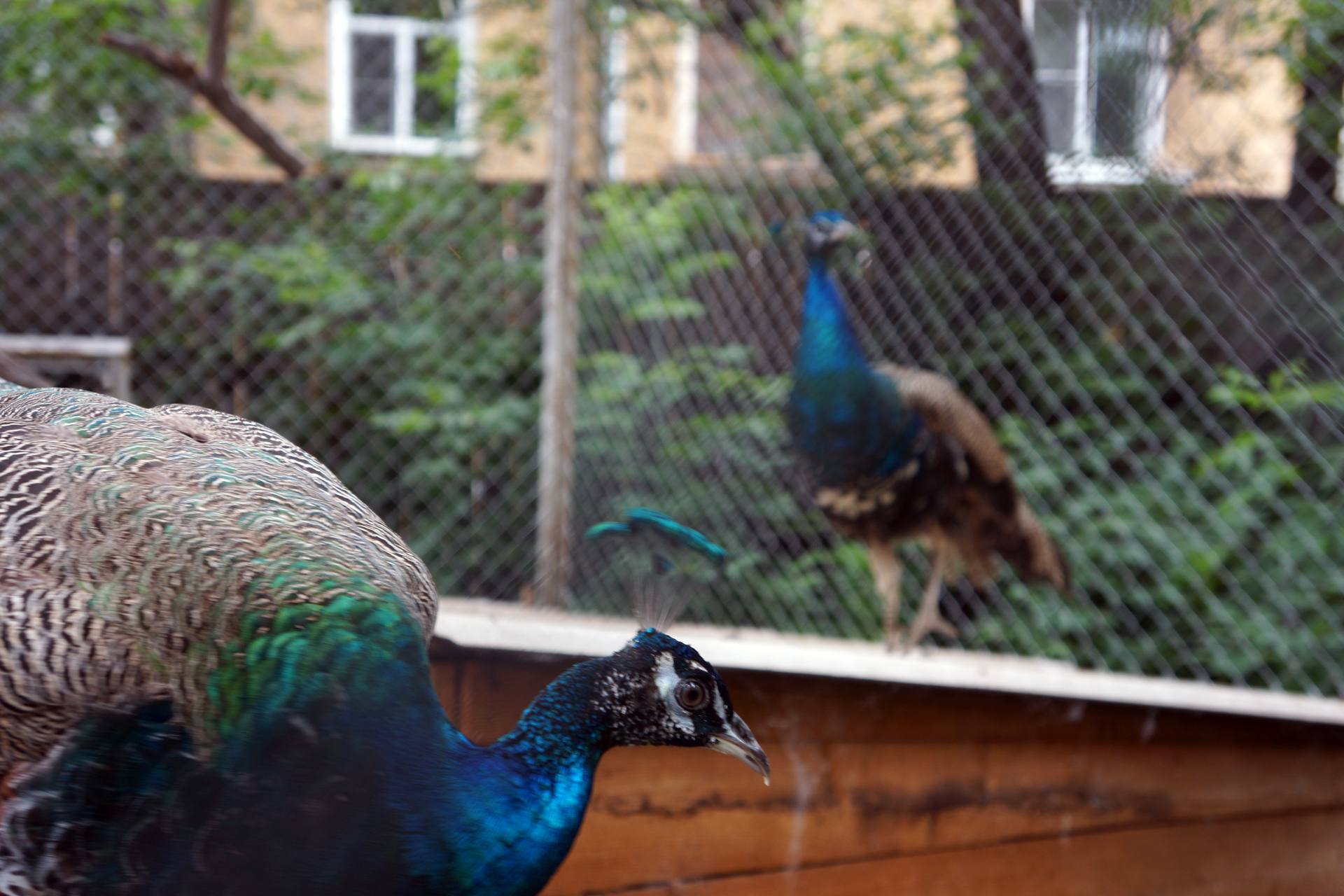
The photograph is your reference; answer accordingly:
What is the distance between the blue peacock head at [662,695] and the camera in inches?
32.6

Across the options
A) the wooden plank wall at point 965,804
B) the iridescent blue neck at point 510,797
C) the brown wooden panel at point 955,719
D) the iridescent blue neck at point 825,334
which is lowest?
the wooden plank wall at point 965,804

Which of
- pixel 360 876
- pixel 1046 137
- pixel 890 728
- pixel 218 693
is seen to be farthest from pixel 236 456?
pixel 1046 137

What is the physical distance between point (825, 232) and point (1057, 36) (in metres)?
0.66

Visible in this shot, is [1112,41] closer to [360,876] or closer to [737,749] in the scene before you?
[737,749]

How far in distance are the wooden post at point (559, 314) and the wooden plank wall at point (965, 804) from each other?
1283 mm

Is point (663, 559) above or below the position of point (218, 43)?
below

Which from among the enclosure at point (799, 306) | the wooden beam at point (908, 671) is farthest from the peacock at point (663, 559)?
the enclosure at point (799, 306)

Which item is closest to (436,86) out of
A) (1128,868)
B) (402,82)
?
(402,82)

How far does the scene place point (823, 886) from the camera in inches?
53.0

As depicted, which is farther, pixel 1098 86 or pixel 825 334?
pixel 825 334

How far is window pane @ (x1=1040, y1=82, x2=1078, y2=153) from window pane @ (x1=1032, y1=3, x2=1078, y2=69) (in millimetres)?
48

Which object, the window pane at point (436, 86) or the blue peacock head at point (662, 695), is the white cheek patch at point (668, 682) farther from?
the window pane at point (436, 86)

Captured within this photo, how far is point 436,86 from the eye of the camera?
337cm

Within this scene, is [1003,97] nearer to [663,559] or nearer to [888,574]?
[888,574]
